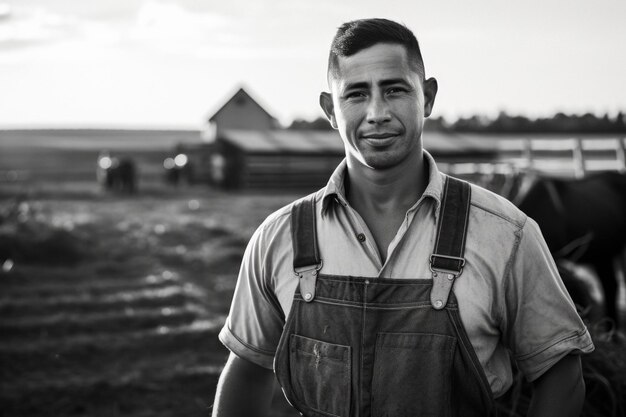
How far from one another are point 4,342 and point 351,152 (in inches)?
196

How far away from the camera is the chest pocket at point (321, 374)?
1.76 m

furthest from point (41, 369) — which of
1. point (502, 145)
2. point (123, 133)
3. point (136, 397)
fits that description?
point (123, 133)

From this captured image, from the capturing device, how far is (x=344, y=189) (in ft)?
6.56

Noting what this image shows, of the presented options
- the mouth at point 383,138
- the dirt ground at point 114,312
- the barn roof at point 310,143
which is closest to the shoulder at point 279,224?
the mouth at point 383,138

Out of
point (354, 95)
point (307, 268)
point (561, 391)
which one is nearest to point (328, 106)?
point (354, 95)

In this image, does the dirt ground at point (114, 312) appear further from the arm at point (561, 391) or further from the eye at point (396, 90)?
the eye at point (396, 90)

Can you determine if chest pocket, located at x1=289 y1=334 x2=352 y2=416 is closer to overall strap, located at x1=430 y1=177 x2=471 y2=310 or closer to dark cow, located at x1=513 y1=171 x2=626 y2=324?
overall strap, located at x1=430 y1=177 x2=471 y2=310

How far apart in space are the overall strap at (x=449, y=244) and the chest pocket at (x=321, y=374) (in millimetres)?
298

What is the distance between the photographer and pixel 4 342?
5801 mm

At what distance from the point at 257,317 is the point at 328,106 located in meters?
0.73

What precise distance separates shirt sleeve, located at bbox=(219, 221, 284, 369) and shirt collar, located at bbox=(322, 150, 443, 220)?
0.74ft

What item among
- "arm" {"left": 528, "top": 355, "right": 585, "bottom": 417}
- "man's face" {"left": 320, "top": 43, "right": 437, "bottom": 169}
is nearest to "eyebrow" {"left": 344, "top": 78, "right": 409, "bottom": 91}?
"man's face" {"left": 320, "top": 43, "right": 437, "bottom": 169}

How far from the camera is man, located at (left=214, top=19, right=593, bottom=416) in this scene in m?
1.70

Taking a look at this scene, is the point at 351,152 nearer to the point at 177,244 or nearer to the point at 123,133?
the point at 177,244
